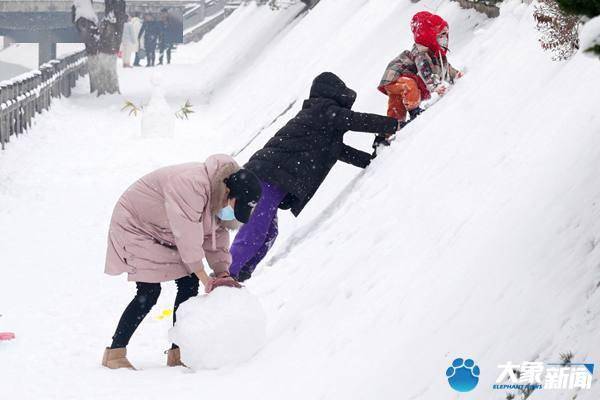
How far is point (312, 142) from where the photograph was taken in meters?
6.65

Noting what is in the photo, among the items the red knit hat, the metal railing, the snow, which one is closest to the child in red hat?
the red knit hat

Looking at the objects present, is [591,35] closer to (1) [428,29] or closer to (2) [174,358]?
(2) [174,358]

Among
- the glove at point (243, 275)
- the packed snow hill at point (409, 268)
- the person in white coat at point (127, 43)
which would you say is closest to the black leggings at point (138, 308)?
the packed snow hill at point (409, 268)

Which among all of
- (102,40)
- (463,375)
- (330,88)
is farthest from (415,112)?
(102,40)

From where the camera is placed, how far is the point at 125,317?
553cm

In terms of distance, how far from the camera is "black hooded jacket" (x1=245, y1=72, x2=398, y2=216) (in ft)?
21.5

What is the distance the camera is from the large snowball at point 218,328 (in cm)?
526

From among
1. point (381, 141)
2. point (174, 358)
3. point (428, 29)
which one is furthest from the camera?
point (381, 141)

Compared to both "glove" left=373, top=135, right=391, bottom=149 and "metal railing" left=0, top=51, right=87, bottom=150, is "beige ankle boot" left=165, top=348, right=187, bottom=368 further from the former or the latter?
"metal railing" left=0, top=51, right=87, bottom=150

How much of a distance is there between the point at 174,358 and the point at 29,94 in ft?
41.8

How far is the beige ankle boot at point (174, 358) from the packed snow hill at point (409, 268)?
0.28 feet

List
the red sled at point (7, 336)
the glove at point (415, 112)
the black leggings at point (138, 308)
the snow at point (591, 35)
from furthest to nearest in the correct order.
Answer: the glove at point (415, 112) → the red sled at point (7, 336) → the black leggings at point (138, 308) → the snow at point (591, 35)

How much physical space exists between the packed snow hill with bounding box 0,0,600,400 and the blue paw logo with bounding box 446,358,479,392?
0.05m

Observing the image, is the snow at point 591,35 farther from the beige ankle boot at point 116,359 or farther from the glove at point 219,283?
the beige ankle boot at point 116,359
